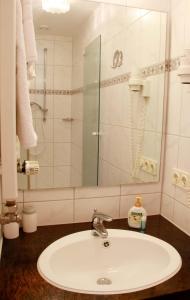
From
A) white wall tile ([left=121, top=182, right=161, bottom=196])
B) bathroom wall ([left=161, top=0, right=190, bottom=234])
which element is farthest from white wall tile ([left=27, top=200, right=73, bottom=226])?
bathroom wall ([left=161, top=0, right=190, bottom=234])

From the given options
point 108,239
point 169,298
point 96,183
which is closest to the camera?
point 169,298

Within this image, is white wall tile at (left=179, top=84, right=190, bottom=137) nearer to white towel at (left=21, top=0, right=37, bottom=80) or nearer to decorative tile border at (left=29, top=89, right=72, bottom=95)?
decorative tile border at (left=29, top=89, right=72, bottom=95)

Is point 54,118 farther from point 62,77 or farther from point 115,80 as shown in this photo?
point 115,80

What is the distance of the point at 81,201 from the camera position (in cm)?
138

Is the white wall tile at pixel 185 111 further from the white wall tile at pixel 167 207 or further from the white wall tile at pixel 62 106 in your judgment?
the white wall tile at pixel 62 106

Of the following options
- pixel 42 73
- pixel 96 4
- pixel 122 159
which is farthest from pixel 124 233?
pixel 96 4

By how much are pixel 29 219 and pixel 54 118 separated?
47 centimetres

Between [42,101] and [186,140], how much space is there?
69 cm

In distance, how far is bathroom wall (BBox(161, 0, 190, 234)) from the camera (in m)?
1.32

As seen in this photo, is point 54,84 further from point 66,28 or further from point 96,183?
point 96,183

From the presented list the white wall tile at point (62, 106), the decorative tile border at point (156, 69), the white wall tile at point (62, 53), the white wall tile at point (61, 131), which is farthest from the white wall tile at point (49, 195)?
the decorative tile border at point (156, 69)

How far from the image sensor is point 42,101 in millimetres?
1283

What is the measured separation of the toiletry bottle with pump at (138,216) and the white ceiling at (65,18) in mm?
844

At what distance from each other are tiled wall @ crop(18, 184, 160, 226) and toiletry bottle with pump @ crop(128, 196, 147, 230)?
121mm
